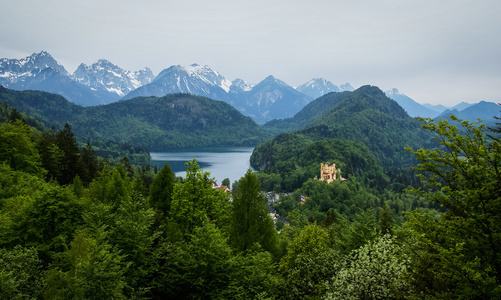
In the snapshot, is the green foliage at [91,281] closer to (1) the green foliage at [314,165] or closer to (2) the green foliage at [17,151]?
(2) the green foliage at [17,151]

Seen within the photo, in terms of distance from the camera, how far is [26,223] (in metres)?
19.0

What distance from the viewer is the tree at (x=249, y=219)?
22.4 meters

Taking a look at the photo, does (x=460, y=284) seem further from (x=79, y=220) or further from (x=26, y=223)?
(x=26, y=223)

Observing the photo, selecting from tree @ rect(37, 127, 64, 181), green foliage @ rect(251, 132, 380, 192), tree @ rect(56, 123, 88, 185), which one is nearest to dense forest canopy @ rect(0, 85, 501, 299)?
tree @ rect(37, 127, 64, 181)

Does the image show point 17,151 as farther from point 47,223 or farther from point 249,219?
point 249,219

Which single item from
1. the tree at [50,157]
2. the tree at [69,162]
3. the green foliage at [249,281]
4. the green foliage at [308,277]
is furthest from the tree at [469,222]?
the tree at [69,162]

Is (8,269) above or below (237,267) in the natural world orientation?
above

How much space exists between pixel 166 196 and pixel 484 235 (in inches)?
1010

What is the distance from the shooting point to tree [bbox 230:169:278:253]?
22375mm

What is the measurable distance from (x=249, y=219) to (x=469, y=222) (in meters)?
14.7

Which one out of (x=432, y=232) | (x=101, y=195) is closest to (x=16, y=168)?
(x=101, y=195)

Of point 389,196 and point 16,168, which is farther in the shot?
point 389,196

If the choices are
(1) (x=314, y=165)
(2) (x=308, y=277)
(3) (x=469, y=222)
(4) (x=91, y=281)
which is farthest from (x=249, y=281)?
(1) (x=314, y=165)

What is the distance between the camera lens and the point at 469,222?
10.4m
